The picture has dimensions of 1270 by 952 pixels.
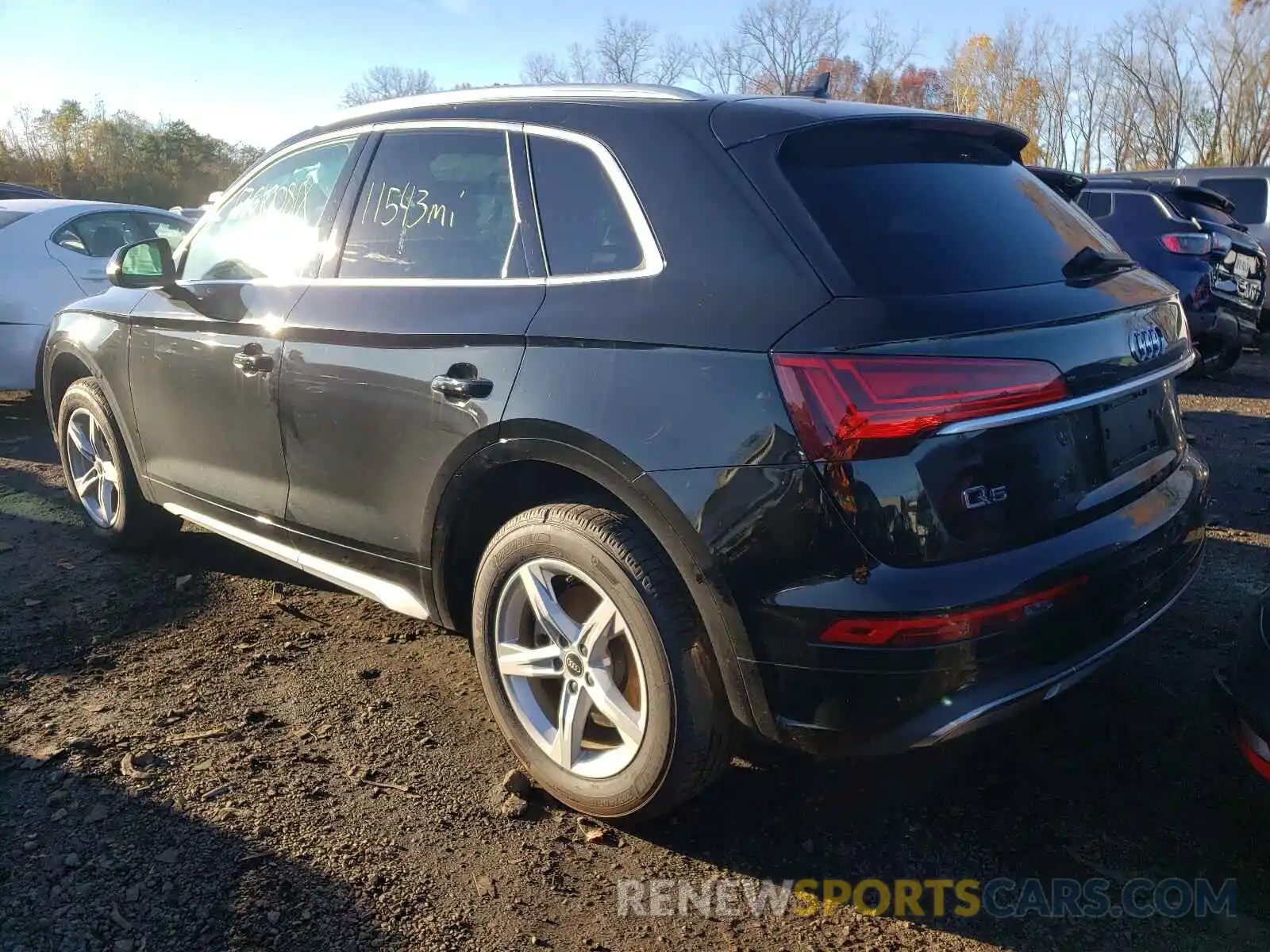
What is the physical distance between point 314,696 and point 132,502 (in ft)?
5.72

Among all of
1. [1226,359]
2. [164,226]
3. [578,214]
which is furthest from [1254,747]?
[164,226]

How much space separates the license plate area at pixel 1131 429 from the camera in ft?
7.53

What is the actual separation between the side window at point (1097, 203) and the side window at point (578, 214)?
774cm

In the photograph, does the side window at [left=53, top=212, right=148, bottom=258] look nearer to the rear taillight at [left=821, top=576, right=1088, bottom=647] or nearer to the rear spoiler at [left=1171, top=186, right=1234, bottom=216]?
the rear taillight at [left=821, top=576, right=1088, bottom=647]

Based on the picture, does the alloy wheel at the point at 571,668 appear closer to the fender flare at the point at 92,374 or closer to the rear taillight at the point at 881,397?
the rear taillight at the point at 881,397

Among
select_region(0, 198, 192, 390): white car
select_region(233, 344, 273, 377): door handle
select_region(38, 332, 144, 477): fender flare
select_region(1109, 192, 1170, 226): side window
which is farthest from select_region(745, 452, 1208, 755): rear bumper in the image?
select_region(1109, 192, 1170, 226): side window

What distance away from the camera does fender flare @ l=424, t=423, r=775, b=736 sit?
2145 mm

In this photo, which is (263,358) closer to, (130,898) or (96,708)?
(96,708)

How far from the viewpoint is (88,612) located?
3.89 metres

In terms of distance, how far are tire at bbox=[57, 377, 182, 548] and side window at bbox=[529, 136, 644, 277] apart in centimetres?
262

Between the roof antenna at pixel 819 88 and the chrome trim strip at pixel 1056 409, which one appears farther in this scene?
the roof antenna at pixel 819 88

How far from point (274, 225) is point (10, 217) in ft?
16.1

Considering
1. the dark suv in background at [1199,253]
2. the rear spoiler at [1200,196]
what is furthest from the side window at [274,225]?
the rear spoiler at [1200,196]

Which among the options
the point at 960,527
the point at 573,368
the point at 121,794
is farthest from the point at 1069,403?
the point at 121,794
